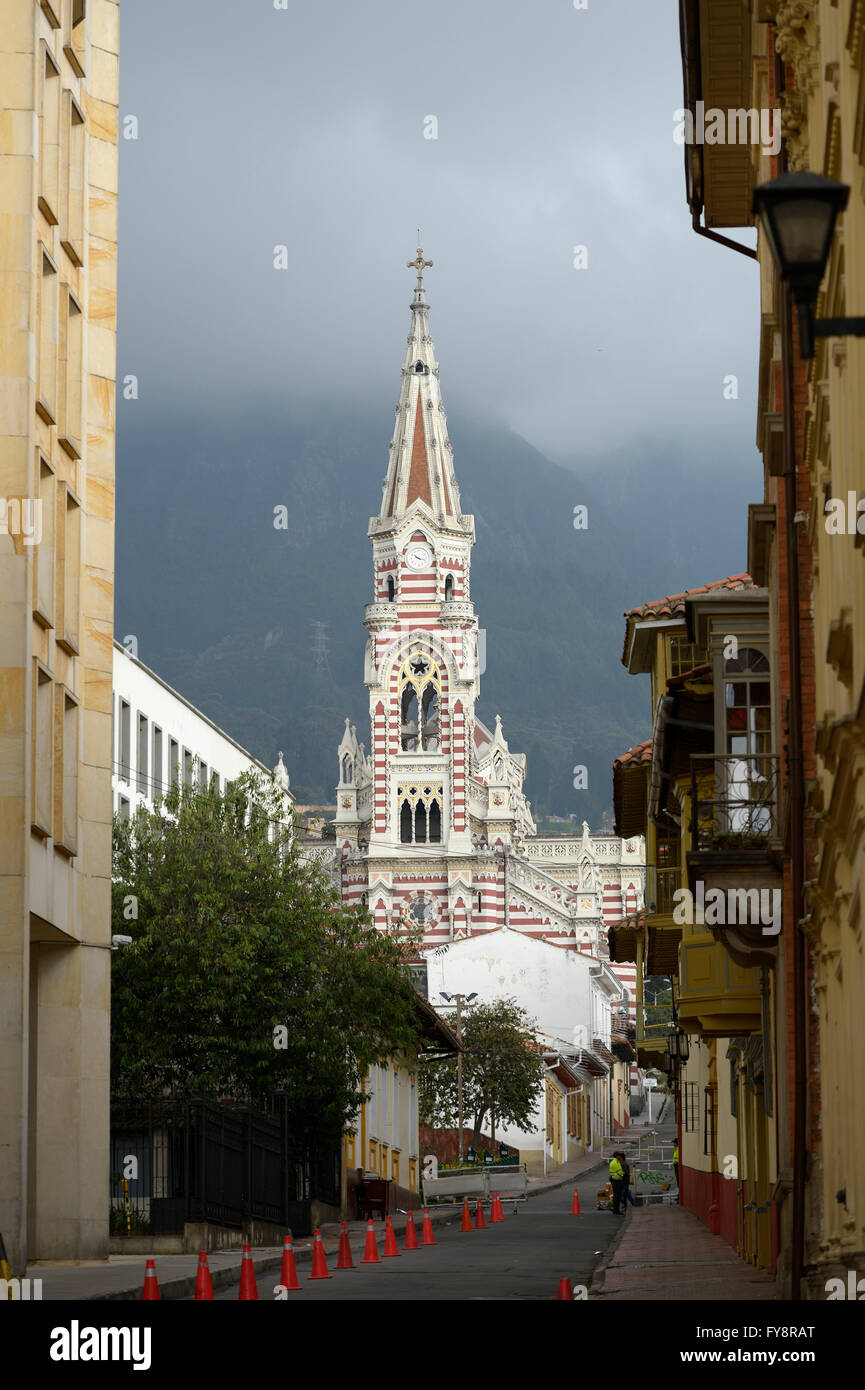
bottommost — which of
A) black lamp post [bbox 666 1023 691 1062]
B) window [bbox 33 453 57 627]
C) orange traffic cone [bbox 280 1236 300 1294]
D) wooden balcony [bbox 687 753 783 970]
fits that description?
orange traffic cone [bbox 280 1236 300 1294]

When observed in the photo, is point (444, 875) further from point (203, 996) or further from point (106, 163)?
point (106, 163)

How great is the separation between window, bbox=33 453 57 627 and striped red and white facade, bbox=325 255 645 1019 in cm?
8480

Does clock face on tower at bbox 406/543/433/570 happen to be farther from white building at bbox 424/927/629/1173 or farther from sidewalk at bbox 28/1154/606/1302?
sidewalk at bbox 28/1154/606/1302

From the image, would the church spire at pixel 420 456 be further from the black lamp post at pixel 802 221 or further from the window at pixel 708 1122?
the black lamp post at pixel 802 221

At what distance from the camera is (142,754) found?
62.7m

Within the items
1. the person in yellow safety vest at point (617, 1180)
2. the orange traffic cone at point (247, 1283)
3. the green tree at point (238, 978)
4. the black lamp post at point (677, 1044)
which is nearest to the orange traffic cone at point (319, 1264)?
the orange traffic cone at point (247, 1283)

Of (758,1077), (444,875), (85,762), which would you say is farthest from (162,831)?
(444,875)

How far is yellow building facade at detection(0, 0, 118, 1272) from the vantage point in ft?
77.7

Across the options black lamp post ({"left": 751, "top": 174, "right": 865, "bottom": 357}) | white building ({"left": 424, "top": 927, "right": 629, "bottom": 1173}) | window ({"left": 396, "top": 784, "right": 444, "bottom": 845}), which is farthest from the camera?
window ({"left": 396, "top": 784, "right": 444, "bottom": 845})

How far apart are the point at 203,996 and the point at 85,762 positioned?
24.6 feet

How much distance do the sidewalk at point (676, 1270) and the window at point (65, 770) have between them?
8.66 m

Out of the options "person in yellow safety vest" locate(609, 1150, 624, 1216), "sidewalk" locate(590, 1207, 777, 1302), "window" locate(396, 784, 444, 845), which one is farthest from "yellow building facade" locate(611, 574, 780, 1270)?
"window" locate(396, 784, 444, 845)

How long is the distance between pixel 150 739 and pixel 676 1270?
41.2 meters
